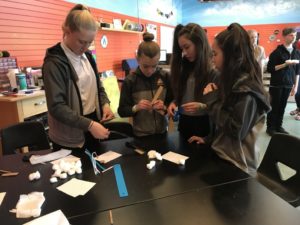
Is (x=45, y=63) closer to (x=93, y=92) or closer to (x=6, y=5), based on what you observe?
(x=93, y=92)

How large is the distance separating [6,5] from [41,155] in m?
2.01

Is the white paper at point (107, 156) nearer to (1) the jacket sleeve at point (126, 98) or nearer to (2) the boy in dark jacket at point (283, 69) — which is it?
(1) the jacket sleeve at point (126, 98)

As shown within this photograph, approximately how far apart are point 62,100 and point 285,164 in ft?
4.25

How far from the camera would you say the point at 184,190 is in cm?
103

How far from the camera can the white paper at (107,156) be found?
130cm

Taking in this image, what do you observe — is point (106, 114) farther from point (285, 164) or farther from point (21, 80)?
point (21, 80)

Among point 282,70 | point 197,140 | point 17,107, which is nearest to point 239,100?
point 197,140

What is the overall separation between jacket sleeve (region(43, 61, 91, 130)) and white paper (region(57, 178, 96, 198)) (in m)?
0.30

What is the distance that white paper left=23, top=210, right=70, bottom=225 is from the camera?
0.85 metres

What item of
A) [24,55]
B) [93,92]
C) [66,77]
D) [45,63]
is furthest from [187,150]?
[24,55]

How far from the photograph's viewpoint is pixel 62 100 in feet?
4.39

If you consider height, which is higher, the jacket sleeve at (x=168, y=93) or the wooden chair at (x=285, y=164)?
the jacket sleeve at (x=168, y=93)

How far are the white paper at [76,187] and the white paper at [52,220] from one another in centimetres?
13

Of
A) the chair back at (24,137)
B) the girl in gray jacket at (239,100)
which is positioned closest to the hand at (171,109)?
the girl in gray jacket at (239,100)
